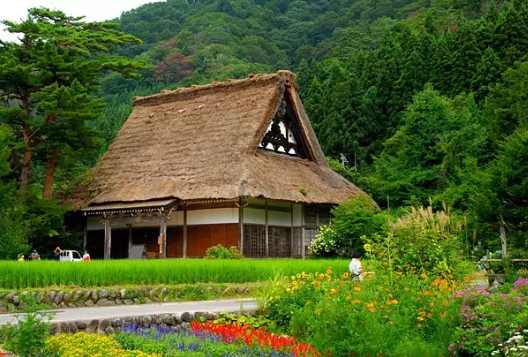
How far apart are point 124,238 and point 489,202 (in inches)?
591

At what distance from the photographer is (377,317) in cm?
797

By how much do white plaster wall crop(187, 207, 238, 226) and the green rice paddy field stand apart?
18.4 ft

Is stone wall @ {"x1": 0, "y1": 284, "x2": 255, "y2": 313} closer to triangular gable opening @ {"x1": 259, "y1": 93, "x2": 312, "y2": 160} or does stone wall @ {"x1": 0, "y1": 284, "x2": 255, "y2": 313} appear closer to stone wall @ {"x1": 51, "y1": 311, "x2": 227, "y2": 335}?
stone wall @ {"x1": 51, "y1": 311, "x2": 227, "y2": 335}

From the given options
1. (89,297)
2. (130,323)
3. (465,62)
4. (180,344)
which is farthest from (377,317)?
(465,62)

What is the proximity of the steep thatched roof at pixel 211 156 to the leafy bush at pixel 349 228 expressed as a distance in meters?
1.48

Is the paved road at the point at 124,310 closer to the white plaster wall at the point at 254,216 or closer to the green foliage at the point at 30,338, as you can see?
the green foliage at the point at 30,338

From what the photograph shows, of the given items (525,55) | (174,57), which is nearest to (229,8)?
(174,57)

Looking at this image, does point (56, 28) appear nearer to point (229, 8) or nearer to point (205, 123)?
point (205, 123)

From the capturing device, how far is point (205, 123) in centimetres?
2795

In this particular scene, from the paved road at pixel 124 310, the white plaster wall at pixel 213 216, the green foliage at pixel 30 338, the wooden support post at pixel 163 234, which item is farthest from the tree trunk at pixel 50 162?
the green foliage at pixel 30 338

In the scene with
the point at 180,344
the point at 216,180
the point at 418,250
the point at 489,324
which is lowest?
the point at 180,344

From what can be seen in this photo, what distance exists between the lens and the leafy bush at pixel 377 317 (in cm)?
759

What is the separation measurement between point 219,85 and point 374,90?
21870mm

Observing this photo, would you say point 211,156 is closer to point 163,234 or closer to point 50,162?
point 163,234
